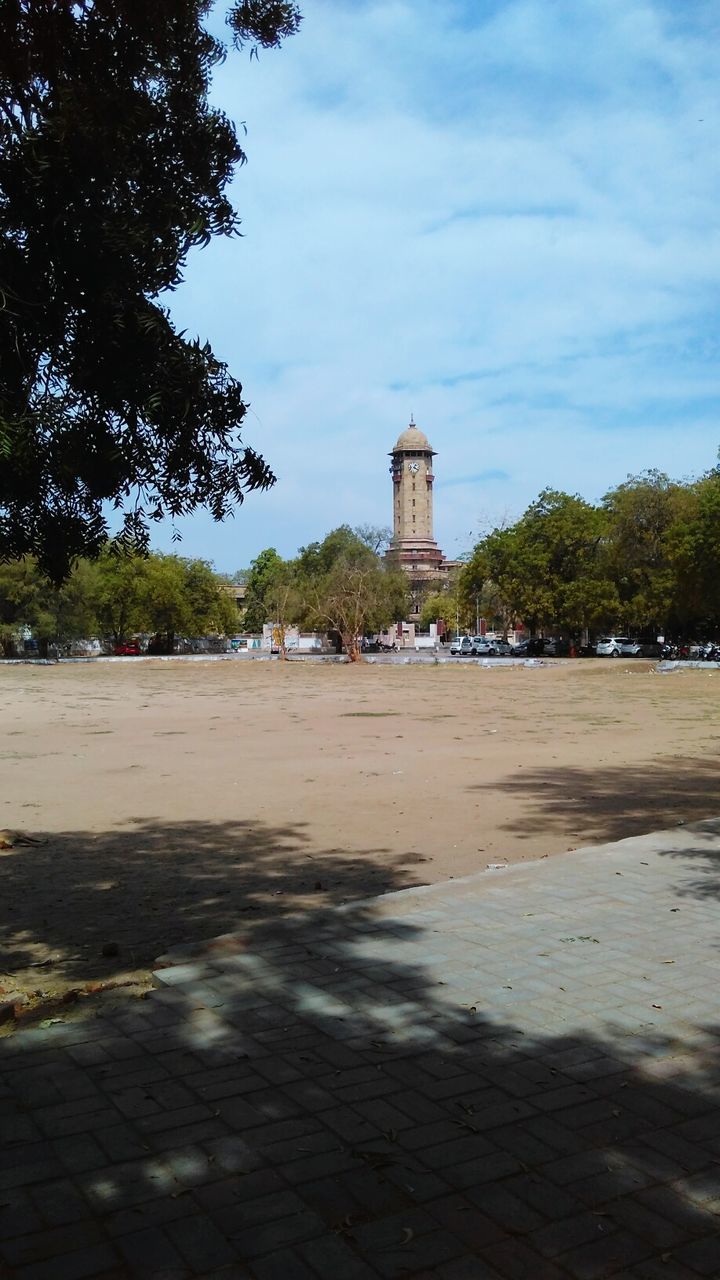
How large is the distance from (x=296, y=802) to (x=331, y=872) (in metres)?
3.89

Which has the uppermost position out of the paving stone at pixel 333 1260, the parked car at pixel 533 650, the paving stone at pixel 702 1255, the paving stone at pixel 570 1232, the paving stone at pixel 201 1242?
the parked car at pixel 533 650

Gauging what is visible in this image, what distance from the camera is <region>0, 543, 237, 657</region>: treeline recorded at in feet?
232

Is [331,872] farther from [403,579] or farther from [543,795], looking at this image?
[403,579]

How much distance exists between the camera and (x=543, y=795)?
12555 millimetres

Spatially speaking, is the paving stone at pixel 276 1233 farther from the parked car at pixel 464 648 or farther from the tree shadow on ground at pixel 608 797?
the parked car at pixel 464 648

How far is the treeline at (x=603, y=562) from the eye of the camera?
5881cm

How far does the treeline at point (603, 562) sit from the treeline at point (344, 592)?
6.34m

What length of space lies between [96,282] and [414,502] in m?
139

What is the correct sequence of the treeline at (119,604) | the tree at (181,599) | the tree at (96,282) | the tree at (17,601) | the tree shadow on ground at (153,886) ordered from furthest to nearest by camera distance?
1. the tree at (181,599)
2. the treeline at (119,604)
3. the tree at (17,601)
4. the tree shadow on ground at (153,886)
5. the tree at (96,282)

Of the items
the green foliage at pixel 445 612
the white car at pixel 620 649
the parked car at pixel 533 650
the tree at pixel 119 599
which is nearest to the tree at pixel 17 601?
the tree at pixel 119 599

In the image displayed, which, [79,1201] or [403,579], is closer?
[79,1201]

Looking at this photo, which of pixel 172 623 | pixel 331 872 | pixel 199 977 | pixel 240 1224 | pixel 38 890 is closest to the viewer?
pixel 240 1224

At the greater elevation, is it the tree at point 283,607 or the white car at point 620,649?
the tree at point 283,607

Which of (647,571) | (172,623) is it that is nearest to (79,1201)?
(647,571)
